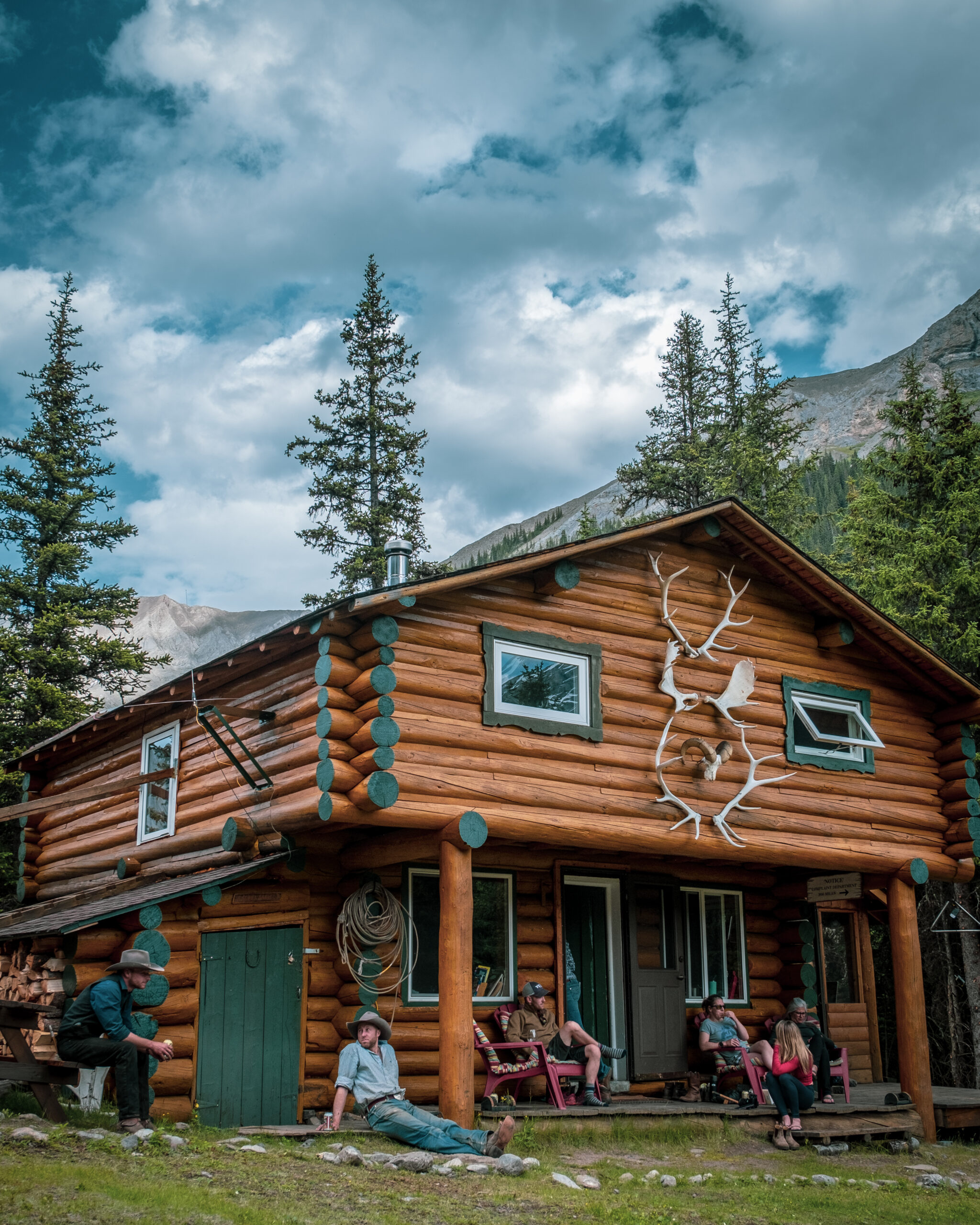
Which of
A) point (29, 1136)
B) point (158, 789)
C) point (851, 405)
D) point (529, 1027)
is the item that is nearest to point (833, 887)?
point (529, 1027)

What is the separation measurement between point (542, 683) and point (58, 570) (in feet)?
53.4

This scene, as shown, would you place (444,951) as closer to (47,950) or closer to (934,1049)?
(47,950)

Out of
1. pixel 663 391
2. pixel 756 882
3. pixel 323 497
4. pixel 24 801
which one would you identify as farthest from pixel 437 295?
pixel 756 882

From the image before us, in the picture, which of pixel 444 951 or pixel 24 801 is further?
pixel 24 801

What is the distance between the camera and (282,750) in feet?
41.1

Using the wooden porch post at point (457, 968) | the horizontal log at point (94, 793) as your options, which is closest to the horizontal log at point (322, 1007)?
the wooden porch post at point (457, 968)

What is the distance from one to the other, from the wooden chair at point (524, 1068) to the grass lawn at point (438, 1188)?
0.67m

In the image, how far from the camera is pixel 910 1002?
49.4ft

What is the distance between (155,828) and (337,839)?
3916 millimetres

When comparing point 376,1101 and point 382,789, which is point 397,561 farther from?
point 376,1101

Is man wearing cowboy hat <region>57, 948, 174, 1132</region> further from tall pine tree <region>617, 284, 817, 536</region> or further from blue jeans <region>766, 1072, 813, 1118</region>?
tall pine tree <region>617, 284, 817, 536</region>

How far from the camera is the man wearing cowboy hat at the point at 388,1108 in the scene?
9.73 metres

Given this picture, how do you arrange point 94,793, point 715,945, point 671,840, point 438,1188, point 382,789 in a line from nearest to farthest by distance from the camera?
point 438,1188
point 382,789
point 671,840
point 94,793
point 715,945

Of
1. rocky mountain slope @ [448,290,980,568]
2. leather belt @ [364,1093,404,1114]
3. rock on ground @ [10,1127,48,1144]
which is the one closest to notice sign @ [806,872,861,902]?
leather belt @ [364,1093,404,1114]
